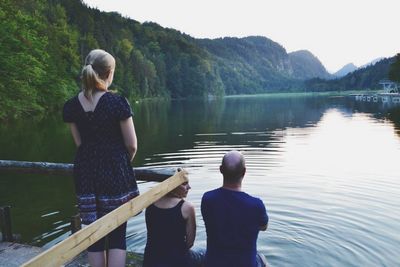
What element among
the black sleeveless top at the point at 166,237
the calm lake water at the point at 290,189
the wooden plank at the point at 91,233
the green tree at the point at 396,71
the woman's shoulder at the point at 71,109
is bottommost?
the calm lake water at the point at 290,189

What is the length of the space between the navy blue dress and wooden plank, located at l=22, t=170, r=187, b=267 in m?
0.44

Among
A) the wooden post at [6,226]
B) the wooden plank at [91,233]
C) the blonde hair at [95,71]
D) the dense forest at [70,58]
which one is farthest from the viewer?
the dense forest at [70,58]

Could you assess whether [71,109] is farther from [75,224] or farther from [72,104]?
[75,224]

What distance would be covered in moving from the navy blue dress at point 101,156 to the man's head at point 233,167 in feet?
3.08

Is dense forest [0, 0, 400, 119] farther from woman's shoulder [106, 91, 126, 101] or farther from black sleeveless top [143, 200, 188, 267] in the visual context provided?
woman's shoulder [106, 91, 126, 101]

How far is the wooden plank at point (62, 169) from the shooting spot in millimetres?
4648

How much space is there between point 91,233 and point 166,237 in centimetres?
129

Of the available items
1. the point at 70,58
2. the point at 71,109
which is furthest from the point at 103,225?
the point at 70,58

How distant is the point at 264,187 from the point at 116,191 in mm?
9693

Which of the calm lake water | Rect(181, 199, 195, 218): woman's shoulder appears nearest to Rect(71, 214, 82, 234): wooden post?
the calm lake water

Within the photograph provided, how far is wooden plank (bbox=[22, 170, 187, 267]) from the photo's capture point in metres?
2.27

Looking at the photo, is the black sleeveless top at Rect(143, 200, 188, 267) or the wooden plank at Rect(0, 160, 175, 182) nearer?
the black sleeveless top at Rect(143, 200, 188, 267)

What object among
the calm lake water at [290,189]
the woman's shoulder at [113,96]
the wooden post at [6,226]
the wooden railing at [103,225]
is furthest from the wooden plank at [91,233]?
the calm lake water at [290,189]

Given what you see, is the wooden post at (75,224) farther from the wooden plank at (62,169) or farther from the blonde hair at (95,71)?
the blonde hair at (95,71)
